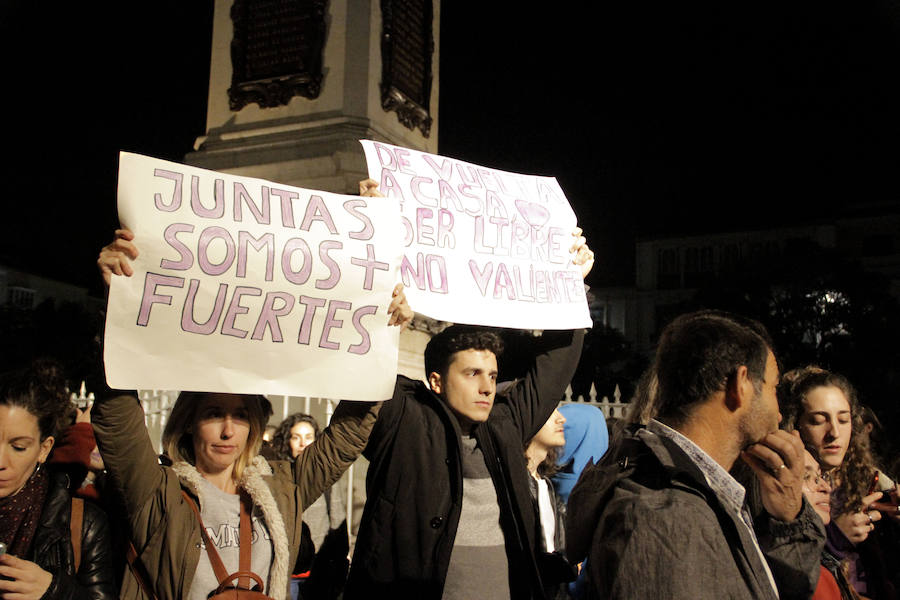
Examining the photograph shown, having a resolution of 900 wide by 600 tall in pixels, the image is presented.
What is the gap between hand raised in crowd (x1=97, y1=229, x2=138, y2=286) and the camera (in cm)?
260

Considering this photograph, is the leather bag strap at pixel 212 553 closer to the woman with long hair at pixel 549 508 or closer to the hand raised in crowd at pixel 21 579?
the hand raised in crowd at pixel 21 579

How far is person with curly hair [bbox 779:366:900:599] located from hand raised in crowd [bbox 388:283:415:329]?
1892 mm

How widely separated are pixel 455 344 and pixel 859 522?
1.82 meters

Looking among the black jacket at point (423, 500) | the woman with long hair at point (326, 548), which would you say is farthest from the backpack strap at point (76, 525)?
the woman with long hair at point (326, 548)

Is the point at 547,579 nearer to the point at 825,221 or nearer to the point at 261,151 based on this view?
the point at 261,151

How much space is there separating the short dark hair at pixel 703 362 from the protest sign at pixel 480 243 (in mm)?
1337

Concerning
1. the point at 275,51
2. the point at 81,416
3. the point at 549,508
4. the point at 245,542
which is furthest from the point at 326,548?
the point at 275,51

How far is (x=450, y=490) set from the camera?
3.12 metres

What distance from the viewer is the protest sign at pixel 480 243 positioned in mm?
3461

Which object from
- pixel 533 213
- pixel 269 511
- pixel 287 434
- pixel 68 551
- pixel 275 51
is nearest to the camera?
pixel 68 551

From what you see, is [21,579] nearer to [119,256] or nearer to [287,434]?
[119,256]

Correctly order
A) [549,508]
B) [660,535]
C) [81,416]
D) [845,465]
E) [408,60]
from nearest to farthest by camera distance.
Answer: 1. [660,535]
2. [845,465]
3. [549,508]
4. [81,416]
5. [408,60]

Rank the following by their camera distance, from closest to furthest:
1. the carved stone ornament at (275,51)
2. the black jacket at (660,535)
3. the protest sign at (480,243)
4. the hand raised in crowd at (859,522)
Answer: the black jacket at (660,535)
the hand raised in crowd at (859,522)
the protest sign at (480,243)
the carved stone ornament at (275,51)

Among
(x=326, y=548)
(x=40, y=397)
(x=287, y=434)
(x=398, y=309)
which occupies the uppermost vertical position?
(x=398, y=309)
